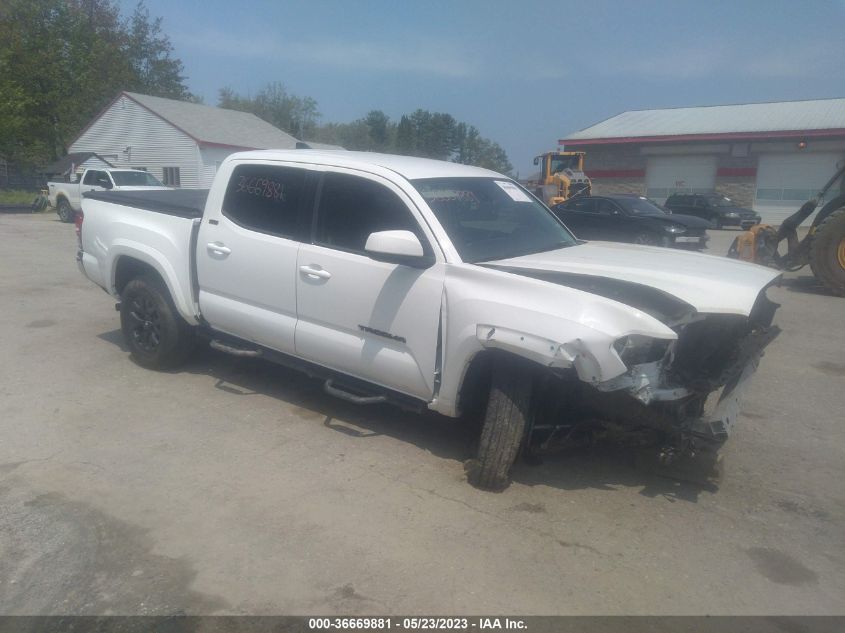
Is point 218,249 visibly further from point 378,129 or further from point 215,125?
point 378,129

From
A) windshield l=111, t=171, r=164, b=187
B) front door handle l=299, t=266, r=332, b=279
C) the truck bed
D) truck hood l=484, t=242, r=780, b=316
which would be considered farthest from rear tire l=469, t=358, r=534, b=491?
windshield l=111, t=171, r=164, b=187

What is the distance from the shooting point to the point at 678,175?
3662 centimetres

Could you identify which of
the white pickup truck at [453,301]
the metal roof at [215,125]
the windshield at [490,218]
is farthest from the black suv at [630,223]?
the metal roof at [215,125]

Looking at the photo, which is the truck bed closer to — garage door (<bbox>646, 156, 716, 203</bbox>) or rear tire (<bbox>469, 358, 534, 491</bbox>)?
rear tire (<bbox>469, 358, 534, 491</bbox>)

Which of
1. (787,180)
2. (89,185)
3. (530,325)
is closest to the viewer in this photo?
(530,325)

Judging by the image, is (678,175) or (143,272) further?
(678,175)

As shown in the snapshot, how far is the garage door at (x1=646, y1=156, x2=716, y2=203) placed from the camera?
35812 mm

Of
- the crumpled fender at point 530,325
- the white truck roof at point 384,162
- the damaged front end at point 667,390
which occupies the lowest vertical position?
the damaged front end at point 667,390

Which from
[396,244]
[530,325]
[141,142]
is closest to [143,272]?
[396,244]

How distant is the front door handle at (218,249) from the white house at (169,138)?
3016 cm

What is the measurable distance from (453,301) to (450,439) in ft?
4.31

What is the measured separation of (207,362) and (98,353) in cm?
118

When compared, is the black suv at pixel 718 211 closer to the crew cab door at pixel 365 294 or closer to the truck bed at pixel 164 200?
the truck bed at pixel 164 200

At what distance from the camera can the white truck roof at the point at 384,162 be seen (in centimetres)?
500
